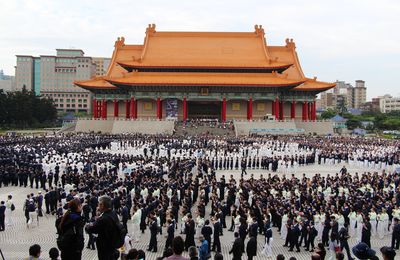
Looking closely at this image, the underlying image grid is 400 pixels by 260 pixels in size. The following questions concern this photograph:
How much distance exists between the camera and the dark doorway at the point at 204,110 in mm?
57406

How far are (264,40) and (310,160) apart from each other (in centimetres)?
3443

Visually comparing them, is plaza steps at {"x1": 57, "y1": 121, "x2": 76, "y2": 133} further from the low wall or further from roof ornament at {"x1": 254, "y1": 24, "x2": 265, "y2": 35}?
roof ornament at {"x1": 254, "y1": 24, "x2": 265, "y2": 35}

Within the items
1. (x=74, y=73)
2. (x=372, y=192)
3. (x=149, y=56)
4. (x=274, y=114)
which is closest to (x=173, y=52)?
(x=149, y=56)

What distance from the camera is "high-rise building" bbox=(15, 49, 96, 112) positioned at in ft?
392

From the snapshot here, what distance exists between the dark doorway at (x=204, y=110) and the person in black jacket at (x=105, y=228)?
51837 mm

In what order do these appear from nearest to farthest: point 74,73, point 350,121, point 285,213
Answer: point 285,213 < point 350,121 < point 74,73

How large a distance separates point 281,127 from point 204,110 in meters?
13.7

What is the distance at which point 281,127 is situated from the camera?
47500 millimetres

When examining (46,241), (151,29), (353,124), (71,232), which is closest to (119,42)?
(151,29)

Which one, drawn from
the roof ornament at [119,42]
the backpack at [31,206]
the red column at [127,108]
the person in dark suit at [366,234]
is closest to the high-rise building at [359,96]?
the roof ornament at [119,42]

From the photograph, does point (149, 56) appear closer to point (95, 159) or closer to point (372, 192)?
point (95, 159)

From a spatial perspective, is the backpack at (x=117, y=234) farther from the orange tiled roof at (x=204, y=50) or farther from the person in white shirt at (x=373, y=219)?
the orange tiled roof at (x=204, y=50)

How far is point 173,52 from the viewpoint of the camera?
5966cm

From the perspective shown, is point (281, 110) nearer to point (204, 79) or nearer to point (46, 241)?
point (204, 79)
